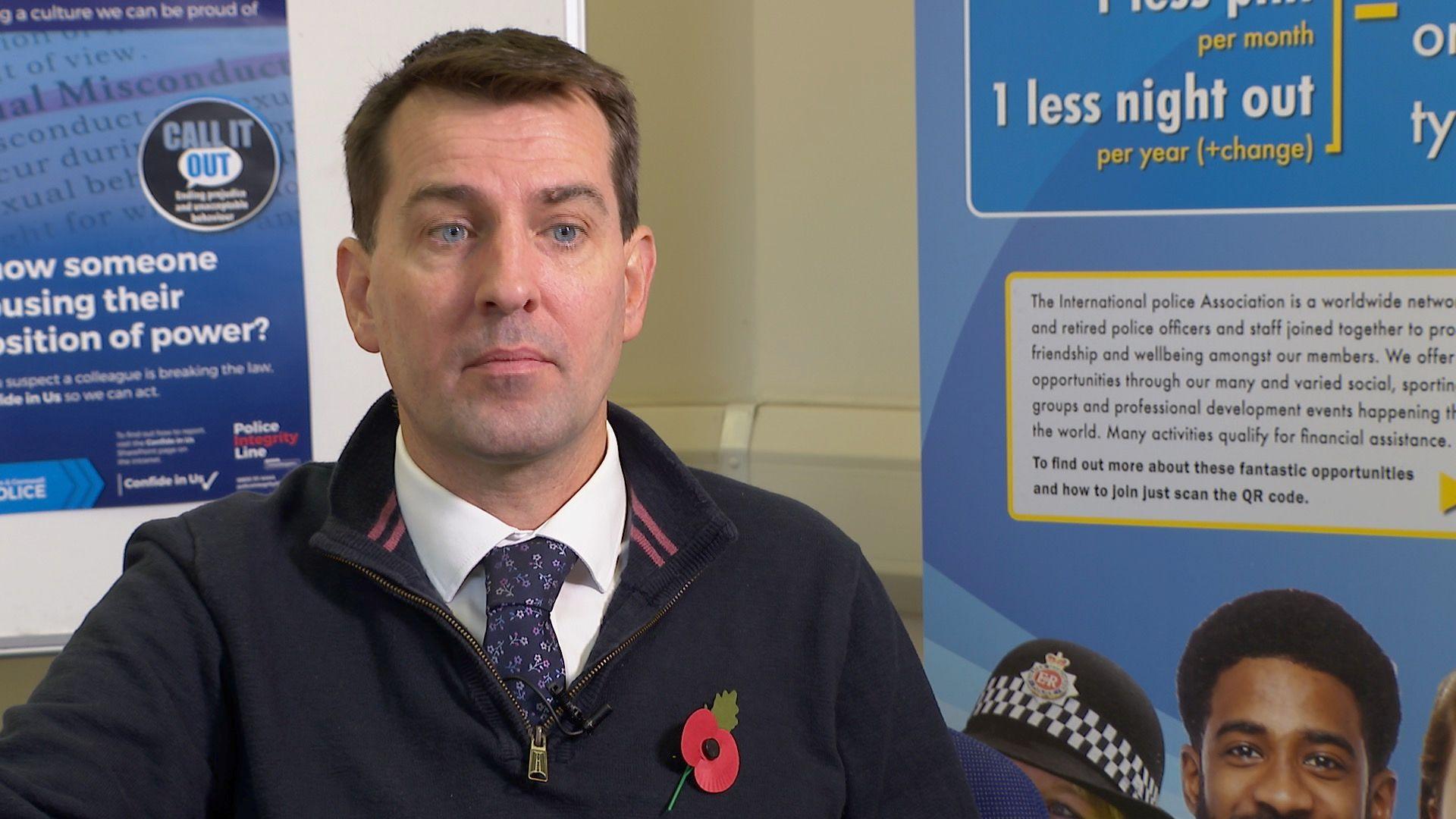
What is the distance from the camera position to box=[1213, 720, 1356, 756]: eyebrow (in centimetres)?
203

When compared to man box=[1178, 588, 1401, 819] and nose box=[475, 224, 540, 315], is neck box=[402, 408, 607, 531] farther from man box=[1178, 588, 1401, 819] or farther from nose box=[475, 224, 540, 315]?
man box=[1178, 588, 1401, 819]

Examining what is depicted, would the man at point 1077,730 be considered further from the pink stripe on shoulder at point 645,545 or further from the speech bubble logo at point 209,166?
the speech bubble logo at point 209,166

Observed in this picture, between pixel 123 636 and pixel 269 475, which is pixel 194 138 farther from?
pixel 123 636

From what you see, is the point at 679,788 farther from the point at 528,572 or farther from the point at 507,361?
the point at 507,361

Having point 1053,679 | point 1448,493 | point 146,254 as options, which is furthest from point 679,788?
point 146,254

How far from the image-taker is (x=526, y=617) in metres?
1.19

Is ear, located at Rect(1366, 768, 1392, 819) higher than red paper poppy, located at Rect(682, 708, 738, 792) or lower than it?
lower

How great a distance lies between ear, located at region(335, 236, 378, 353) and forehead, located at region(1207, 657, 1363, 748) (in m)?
1.41

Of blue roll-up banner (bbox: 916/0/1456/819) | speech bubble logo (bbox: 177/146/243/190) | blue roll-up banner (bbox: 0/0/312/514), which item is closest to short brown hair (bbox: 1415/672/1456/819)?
blue roll-up banner (bbox: 916/0/1456/819)

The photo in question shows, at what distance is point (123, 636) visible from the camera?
3.63 feet

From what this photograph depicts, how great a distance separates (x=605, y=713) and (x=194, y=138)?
140 centimetres

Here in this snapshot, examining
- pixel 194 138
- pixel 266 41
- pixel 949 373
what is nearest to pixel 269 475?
pixel 194 138

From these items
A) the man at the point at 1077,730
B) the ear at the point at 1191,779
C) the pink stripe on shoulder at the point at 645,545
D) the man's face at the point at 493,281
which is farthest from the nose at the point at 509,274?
the ear at the point at 1191,779

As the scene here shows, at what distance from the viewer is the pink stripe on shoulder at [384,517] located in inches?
47.7
